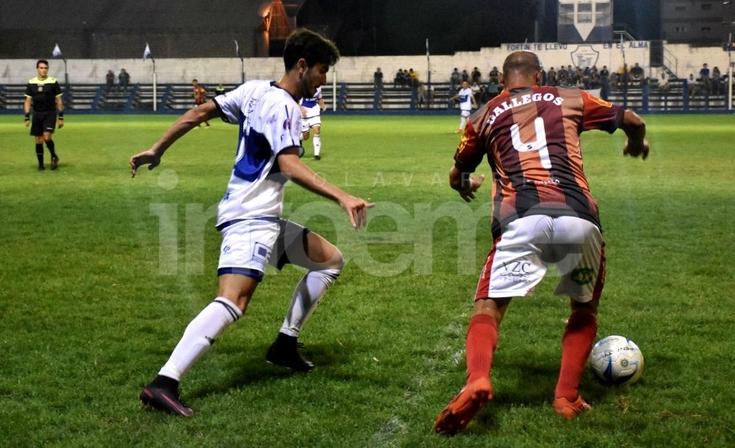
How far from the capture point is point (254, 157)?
4863mm

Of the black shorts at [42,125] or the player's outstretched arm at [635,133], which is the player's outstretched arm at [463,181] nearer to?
the player's outstretched arm at [635,133]

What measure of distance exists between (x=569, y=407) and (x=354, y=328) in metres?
2.15

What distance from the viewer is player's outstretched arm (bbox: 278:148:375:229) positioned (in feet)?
14.3

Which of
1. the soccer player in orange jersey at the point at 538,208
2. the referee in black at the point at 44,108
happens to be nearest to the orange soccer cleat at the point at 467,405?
the soccer player in orange jersey at the point at 538,208

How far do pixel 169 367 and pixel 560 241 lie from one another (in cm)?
203

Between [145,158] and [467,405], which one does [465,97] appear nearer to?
[145,158]

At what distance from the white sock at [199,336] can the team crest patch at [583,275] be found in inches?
67.6

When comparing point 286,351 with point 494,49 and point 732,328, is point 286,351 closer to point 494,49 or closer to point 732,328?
point 732,328

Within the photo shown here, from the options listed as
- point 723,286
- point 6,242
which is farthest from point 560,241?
point 6,242

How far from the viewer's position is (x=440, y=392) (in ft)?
16.3

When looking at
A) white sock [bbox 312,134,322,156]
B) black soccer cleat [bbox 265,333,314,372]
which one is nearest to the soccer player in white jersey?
black soccer cleat [bbox 265,333,314,372]

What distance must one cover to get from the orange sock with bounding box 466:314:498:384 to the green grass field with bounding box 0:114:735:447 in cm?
31

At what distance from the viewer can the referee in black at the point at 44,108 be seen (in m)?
18.0

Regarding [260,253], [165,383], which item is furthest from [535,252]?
[165,383]
